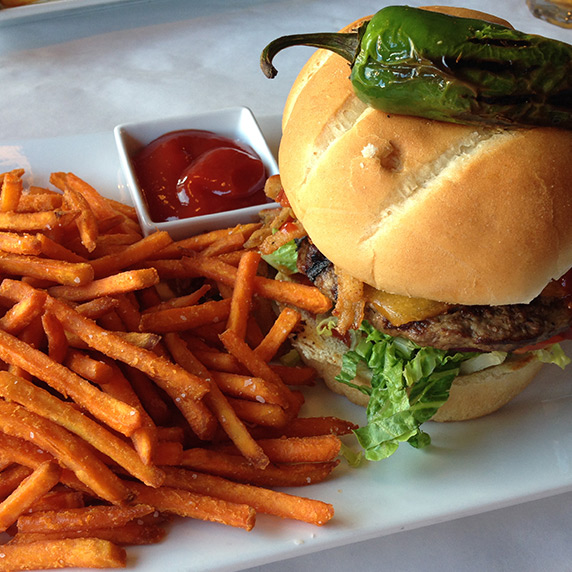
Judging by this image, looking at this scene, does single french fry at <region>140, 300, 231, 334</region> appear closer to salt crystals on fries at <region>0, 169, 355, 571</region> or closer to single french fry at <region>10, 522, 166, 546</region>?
salt crystals on fries at <region>0, 169, 355, 571</region>

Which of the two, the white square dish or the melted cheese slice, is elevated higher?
the melted cheese slice

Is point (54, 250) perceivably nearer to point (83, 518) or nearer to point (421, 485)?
point (83, 518)

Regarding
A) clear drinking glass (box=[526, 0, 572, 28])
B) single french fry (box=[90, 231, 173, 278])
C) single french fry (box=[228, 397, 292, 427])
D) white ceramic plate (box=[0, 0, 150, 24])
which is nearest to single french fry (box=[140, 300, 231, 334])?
single french fry (box=[90, 231, 173, 278])

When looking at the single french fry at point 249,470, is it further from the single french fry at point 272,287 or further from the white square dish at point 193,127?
the white square dish at point 193,127

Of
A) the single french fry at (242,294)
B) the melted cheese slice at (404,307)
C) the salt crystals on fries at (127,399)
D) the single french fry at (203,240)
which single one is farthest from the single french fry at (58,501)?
the melted cheese slice at (404,307)

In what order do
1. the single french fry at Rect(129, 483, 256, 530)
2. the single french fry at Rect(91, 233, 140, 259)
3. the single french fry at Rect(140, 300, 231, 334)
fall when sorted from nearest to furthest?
the single french fry at Rect(129, 483, 256, 530) < the single french fry at Rect(140, 300, 231, 334) < the single french fry at Rect(91, 233, 140, 259)

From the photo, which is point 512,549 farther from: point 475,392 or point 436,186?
point 436,186

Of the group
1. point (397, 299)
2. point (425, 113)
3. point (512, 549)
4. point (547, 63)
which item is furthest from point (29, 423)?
point (547, 63)

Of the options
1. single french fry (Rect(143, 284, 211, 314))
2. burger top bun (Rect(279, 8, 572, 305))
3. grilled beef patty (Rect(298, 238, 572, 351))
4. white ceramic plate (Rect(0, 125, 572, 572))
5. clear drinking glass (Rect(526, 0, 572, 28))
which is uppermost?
burger top bun (Rect(279, 8, 572, 305))
